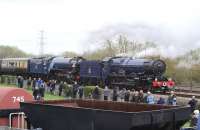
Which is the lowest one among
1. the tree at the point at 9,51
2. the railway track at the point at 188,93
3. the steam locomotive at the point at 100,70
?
the railway track at the point at 188,93

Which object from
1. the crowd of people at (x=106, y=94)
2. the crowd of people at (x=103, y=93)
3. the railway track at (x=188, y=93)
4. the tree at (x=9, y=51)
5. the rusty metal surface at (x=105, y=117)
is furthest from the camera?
the tree at (x=9, y=51)

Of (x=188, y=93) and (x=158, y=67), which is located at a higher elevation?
(x=158, y=67)

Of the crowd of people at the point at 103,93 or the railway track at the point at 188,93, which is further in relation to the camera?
the railway track at the point at 188,93

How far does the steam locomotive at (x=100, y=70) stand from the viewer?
3466 centimetres

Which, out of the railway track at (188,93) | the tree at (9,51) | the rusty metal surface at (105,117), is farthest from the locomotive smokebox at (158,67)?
the tree at (9,51)

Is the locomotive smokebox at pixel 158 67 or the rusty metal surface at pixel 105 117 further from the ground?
the locomotive smokebox at pixel 158 67

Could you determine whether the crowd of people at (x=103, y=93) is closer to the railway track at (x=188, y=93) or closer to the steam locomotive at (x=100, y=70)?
the railway track at (x=188, y=93)

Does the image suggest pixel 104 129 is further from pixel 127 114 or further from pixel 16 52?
pixel 16 52

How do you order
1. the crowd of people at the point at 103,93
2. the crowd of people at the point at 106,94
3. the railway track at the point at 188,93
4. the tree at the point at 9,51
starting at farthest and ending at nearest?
the tree at the point at 9,51, the railway track at the point at 188,93, the crowd of people at the point at 103,93, the crowd of people at the point at 106,94

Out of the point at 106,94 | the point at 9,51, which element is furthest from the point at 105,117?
the point at 9,51

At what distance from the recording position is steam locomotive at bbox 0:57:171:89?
34.7 m

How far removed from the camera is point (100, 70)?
3856cm

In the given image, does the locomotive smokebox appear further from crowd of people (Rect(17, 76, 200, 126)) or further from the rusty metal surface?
the rusty metal surface

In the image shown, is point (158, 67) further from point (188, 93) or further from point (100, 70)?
point (100, 70)
